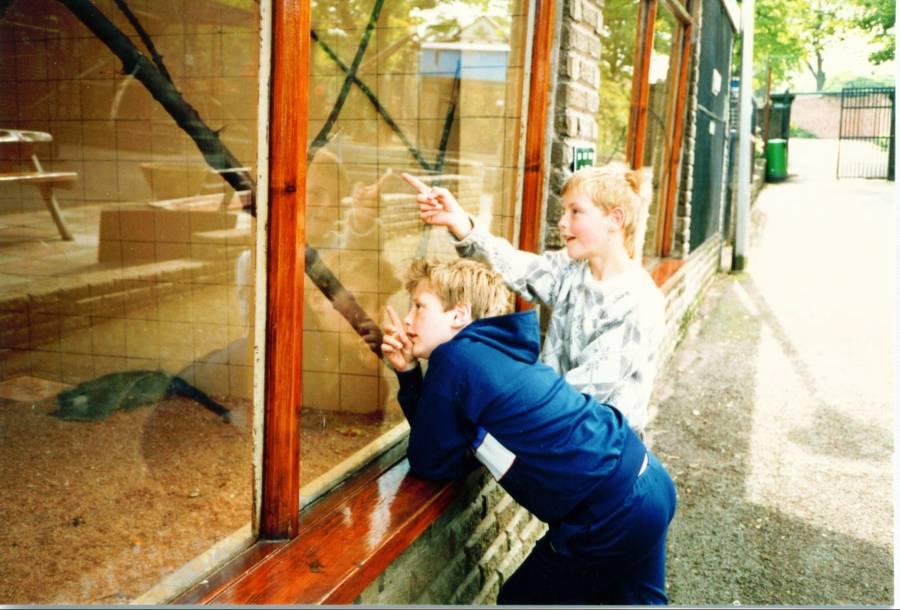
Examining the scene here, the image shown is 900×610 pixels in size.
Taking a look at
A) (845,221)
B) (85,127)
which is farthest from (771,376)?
(845,221)

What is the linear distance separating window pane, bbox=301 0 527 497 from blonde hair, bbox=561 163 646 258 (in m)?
0.77

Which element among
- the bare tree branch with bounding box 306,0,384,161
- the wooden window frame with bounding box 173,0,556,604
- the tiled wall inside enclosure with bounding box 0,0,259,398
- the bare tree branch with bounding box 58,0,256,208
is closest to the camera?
the wooden window frame with bounding box 173,0,556,604

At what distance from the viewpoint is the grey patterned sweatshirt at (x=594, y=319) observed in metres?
2.32

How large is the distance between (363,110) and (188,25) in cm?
117

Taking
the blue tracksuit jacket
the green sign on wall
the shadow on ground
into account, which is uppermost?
the green sign on wall

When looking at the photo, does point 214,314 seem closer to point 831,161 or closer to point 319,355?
point 319,355

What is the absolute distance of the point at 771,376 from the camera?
5980 millimetres

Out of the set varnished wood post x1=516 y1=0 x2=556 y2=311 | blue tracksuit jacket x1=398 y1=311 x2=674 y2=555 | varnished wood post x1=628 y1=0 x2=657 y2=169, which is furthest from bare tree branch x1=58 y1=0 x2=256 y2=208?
varnished wood post x1=628 y1=0 x2=657 y2=169

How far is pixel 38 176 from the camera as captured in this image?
173 inches

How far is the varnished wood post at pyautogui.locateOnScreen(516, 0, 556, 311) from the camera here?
9.79 feet

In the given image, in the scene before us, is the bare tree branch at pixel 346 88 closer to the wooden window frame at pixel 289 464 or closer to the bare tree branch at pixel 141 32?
the bare tree branch at pixel 141 32

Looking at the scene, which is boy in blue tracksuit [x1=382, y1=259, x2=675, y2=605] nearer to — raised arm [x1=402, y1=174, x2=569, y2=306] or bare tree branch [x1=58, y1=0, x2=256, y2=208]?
raised arm [x1=402, y1=174, x2=569, y2=306]

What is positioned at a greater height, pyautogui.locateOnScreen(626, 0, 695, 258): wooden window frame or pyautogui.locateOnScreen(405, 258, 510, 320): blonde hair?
pyautogui.locateOnScreen(626, 0, 695, 258): wooden window frame

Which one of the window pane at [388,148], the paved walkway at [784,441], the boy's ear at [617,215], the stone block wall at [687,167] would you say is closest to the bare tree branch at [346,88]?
the window pane at [388,148]
